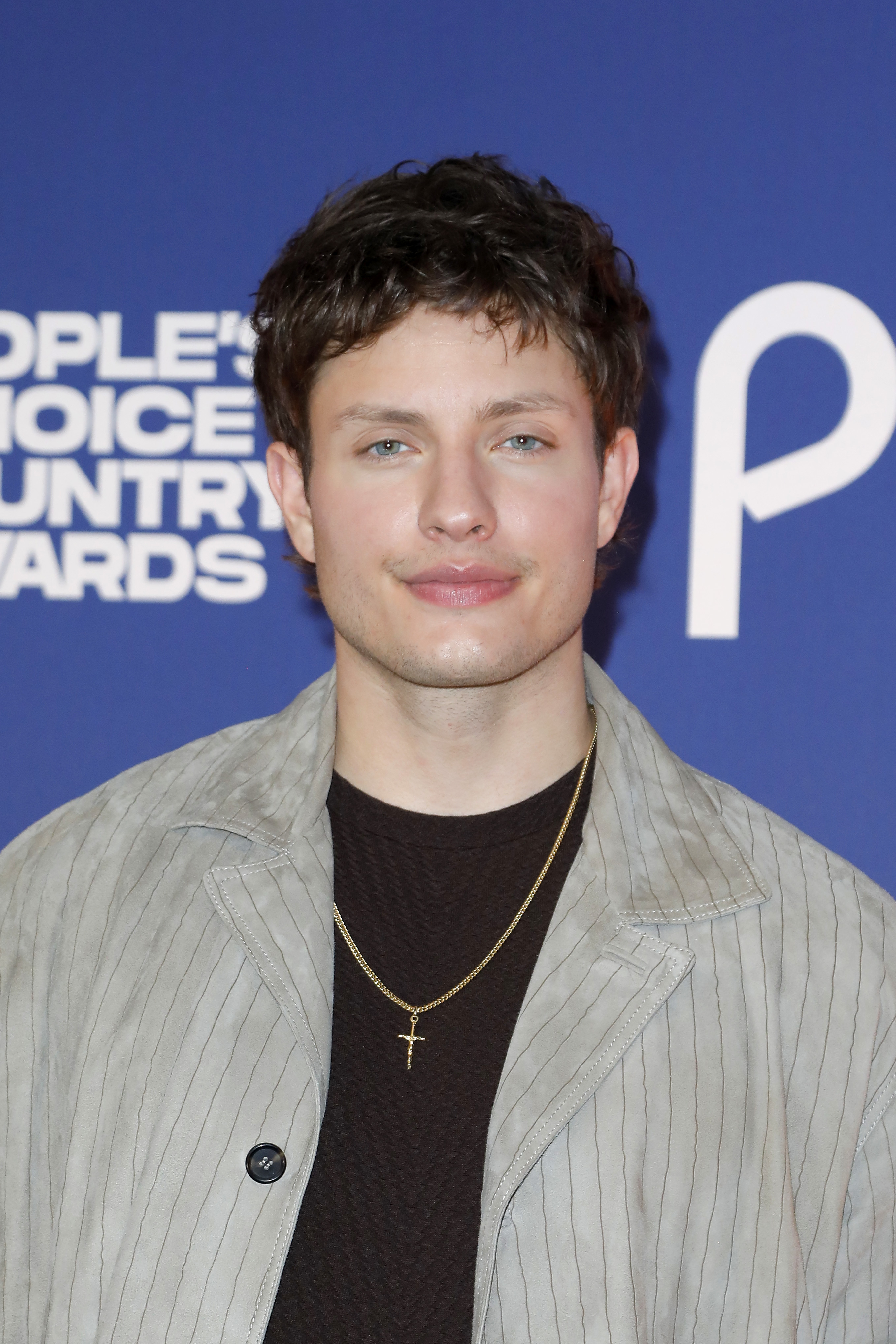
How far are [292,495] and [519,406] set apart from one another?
0.32 metres

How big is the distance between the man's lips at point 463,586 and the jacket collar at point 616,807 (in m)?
0.21

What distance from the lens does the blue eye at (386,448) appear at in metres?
1.39

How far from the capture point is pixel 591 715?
4.97 feet

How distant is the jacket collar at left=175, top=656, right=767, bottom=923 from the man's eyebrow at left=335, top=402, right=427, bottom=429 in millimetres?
297

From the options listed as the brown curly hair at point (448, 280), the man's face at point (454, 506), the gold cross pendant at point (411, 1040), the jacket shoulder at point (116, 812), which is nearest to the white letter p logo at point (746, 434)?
the brown curly hair at point (448, 280)

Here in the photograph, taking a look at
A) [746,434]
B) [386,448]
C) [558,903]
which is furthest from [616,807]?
[746,434]

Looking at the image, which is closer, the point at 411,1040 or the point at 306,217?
the point at 411,1040

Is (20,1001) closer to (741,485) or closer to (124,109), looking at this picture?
(741,485)

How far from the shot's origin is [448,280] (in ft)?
4.61

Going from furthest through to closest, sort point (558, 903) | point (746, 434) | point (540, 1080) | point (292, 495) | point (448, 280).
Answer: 1. point (746, 434)
2. point (292, 495)
3. point (448, 280)
4. point (558, 903)
5. point (540, 1080)

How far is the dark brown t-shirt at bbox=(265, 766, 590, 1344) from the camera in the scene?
1.17m

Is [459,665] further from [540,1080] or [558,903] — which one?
[540,1080]

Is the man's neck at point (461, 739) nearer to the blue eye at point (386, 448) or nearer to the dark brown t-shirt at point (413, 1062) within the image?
the dark brown t-shirt at point (413, 1062)

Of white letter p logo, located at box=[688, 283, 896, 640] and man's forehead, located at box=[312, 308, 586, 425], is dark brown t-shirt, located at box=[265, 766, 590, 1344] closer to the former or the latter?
man's forehead, located at box=[312, 308, 586, 425]
